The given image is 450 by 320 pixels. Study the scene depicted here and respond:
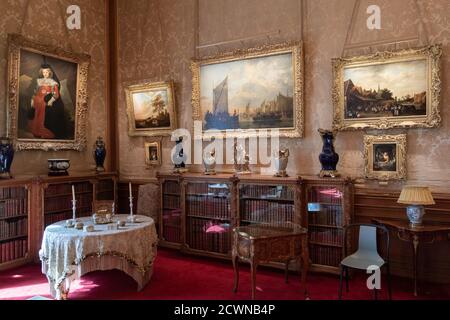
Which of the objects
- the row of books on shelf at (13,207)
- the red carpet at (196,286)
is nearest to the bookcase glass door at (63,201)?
the row of books on shelf at (13,207)

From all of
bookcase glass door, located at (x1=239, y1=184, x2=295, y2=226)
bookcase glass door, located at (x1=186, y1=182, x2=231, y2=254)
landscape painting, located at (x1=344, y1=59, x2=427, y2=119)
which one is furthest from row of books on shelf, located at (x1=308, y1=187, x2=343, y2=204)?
bookcase glass door, located at (x1=186, y1=182, x2=231, y2=254)

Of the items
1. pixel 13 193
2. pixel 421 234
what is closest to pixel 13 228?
pixel 13 193

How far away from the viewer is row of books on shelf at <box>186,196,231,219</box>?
5.84 metres

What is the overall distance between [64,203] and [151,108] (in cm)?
234

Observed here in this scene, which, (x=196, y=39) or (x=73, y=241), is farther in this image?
(x=196, y=39)

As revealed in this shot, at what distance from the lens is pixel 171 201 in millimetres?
6473

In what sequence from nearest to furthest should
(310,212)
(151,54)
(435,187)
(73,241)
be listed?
(73,241) → (435,187) → (310,212) → (151,54)

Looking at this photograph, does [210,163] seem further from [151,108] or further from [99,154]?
[99,154]

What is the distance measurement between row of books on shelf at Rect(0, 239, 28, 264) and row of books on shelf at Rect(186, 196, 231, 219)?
256 cm

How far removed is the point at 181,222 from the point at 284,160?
6.61 feet

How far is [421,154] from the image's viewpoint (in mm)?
4992

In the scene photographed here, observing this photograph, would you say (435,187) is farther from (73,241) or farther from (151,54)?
(151,54)

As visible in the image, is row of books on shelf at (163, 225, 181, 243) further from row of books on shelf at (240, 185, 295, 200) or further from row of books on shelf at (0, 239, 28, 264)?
row of books on shelf at (0, 239, 28, 264)
